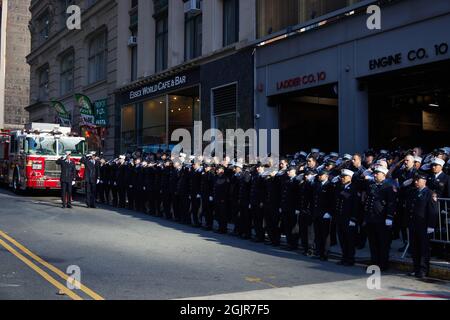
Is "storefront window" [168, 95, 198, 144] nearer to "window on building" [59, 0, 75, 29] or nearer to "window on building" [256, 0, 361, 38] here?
"window on building" [256, 0, 361, 38]

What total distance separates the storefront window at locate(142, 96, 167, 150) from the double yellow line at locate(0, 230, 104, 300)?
624 inches

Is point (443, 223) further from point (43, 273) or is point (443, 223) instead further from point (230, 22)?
point (230, 22)

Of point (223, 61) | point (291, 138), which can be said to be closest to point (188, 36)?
point (223, 61)

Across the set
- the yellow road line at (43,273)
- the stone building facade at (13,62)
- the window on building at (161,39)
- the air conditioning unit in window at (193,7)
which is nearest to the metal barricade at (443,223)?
the yellow road line at (43,273)

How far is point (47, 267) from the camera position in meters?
8.70

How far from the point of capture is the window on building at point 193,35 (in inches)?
980

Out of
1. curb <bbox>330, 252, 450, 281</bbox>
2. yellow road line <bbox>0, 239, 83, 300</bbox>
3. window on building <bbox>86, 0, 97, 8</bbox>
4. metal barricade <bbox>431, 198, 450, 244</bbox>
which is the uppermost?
window on building <bbox>86, 0, 97, 8</bbox>

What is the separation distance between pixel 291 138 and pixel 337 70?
4.00 m

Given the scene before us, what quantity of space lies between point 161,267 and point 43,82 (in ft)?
141

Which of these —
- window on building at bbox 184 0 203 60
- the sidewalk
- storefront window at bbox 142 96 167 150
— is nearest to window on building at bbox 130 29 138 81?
storefront window at bbox 142 96 167 150

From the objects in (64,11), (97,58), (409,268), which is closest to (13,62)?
(64,11)

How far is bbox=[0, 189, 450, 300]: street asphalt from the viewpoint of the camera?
7.32 meters

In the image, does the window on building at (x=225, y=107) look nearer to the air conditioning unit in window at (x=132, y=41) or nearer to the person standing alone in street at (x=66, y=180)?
the person standing alone in street at (x=66, y=180)
